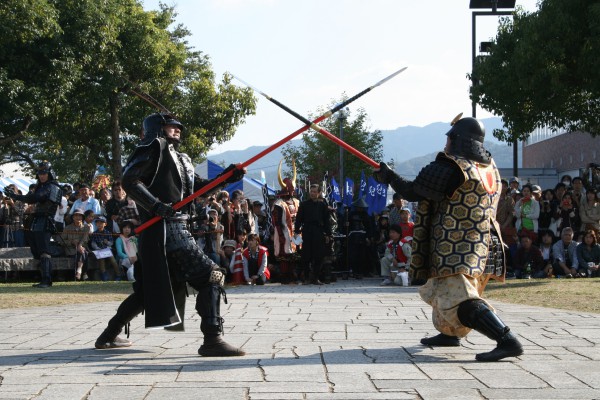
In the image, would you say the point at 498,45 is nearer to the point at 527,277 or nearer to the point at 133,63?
the point at 527,277

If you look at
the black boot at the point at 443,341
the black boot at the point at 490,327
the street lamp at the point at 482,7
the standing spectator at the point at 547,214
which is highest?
the street lamp at the point at 482,7

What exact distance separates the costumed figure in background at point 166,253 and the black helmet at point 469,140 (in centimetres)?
195

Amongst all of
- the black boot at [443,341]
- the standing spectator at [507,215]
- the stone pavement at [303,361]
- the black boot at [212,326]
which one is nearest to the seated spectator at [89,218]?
the stone pavement at [303,361]

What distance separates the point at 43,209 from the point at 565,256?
29.8 ft

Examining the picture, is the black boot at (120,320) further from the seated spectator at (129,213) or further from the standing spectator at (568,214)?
the standing spectator at (568,214)

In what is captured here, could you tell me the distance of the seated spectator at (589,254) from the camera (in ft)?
50.3

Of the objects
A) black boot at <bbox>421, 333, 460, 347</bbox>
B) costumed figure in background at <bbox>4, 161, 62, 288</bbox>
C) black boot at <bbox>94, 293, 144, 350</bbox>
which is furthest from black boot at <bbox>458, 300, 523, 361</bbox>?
costumed figure in background at <bbox>4, 161, 62, 288</bbox>

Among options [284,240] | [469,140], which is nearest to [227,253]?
[284,240]

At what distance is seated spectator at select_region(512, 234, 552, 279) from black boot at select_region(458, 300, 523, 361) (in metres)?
9.84

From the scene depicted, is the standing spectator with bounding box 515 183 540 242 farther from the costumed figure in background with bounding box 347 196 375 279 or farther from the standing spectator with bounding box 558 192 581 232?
the costumed figure in background with bounding box 347 196 375 279

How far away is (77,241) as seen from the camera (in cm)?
1555

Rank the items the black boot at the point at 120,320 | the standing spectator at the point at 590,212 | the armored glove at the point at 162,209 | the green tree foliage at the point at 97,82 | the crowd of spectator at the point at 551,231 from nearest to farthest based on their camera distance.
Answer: the armored glove at the point at 162,209
the black boot at the point at 120,320
the crowd of spectator at the point at 551,231
the standing spectator at the point at 590,212
the green tree foliage at the point at 97,82

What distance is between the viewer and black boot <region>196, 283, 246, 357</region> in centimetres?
604

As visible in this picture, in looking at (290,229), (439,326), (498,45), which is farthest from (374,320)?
(498,45)
